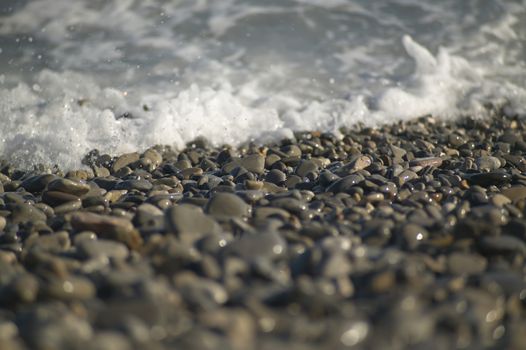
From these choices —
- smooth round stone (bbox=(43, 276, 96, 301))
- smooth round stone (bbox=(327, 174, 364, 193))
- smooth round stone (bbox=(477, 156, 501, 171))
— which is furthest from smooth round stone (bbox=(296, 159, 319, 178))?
smooth round stone (bbox=(43, 276, 96, 301))

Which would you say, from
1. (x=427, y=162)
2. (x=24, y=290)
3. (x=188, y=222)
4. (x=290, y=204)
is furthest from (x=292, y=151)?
(x=24, y=290)

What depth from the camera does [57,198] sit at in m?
3.05

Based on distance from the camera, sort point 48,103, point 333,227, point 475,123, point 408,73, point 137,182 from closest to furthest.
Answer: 1. point 333,227
2. point 137,182
3. point 48,103
4. point 475,123
5. point 408,73

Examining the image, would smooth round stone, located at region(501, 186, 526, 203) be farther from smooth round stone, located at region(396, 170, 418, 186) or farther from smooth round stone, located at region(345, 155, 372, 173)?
smooth round stone, located at region(345, 155, 372, 173)

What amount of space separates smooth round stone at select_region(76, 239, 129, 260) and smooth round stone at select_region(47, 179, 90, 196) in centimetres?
114

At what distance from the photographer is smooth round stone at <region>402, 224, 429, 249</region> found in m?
2.12

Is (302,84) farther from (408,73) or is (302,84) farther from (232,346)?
(232,346)

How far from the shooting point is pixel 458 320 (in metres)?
1.63

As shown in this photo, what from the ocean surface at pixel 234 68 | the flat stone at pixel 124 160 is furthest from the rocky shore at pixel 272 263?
the ocean surface at pixel 234 68

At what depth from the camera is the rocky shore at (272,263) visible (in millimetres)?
1536

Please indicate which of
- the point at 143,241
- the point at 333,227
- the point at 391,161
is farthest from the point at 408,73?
the point at 143,241

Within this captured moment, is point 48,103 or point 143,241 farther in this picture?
point 48,103

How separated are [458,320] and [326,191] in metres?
1.49

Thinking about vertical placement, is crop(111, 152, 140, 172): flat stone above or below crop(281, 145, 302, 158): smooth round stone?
below
